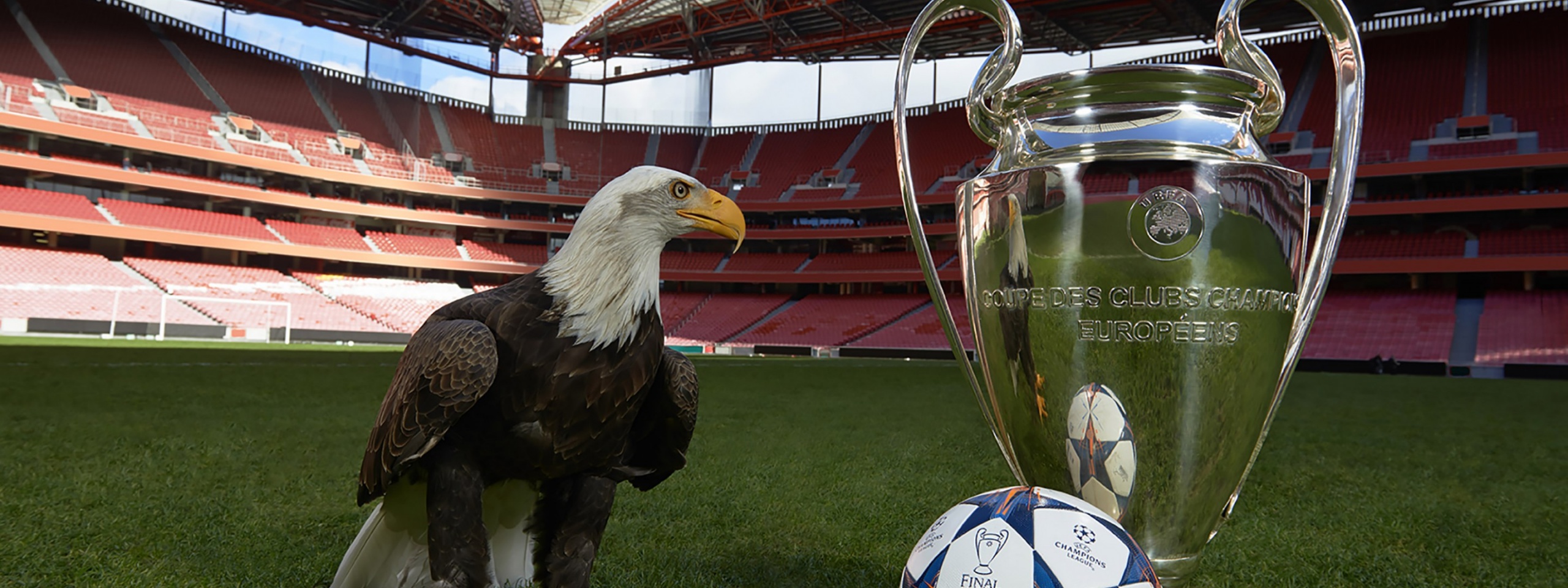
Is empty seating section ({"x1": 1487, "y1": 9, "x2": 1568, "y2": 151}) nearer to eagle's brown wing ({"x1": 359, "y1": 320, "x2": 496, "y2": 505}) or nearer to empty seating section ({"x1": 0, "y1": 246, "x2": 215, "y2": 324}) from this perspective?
eagle's brown wing ({"x1": 359, "y1": 320, "x2": 496, "y2": 505})

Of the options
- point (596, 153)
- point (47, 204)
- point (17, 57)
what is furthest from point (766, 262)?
point (17, 57)

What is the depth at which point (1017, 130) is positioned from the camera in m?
2.21

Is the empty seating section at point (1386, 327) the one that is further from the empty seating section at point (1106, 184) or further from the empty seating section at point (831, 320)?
the empty seating section at point (1106, 184)

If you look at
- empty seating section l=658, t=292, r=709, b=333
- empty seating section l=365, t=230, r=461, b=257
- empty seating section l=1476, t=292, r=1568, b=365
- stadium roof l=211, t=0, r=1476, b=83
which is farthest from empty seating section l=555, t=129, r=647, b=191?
empty seating section l=1476, t=292, r=1568, b=365

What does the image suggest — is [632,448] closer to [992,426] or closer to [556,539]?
[556,539]

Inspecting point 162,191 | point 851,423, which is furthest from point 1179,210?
point 162,191

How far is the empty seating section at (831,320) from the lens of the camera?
30906 millimetres

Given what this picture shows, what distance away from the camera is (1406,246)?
2591cm

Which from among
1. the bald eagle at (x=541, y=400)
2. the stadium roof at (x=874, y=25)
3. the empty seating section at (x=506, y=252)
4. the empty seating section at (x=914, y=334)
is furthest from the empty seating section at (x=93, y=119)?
the bald eagle at (x=541, y=400)

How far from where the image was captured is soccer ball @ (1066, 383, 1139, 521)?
202cm

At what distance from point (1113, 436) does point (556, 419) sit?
1317 mm

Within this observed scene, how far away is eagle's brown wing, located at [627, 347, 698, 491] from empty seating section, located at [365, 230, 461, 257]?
35.3m

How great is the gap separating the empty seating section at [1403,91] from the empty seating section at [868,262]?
13.5m

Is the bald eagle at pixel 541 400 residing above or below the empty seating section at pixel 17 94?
below
